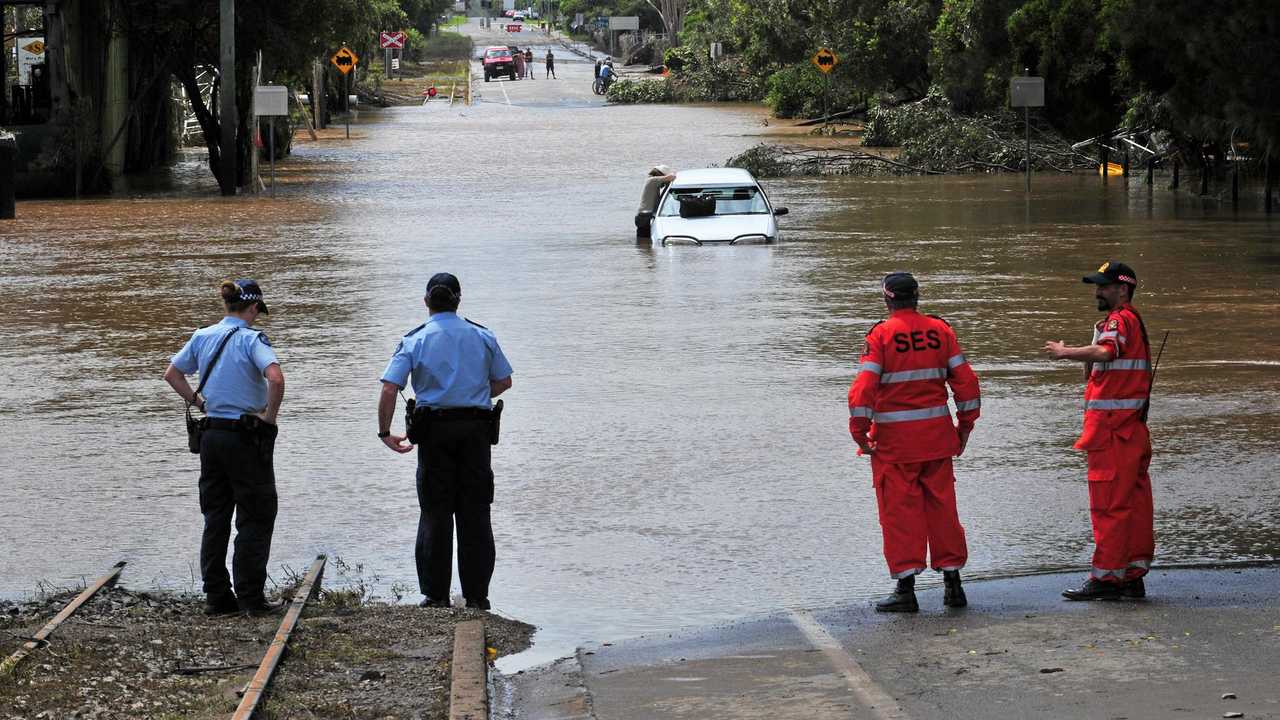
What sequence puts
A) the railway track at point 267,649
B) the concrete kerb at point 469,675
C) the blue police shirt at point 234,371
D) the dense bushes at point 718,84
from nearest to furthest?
1. the concrete kerb at point 469,675
2. the railway track at point 267,649
3. the blue police shirt at point 234,371
4. the dense bushes at point 718,84

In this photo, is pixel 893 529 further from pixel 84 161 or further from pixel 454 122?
pixel 454 122

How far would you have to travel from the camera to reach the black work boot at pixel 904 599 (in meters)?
8.12

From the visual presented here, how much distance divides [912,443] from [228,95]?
32408 millimetres

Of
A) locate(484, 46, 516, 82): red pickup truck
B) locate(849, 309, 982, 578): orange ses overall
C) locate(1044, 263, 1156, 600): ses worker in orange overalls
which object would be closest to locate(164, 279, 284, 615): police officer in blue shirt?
locate(849, 309, 982, 578): orange ses overall

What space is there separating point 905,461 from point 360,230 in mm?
22934

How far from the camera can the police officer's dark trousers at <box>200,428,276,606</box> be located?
8.48 m

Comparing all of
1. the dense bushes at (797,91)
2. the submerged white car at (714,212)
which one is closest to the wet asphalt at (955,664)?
the submerged white car at (714,212)

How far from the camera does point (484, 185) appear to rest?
40.0m

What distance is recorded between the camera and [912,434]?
814cm

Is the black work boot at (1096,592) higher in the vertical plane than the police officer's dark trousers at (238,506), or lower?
lower

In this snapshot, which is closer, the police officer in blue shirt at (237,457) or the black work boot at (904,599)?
the black work boot at (904,599)

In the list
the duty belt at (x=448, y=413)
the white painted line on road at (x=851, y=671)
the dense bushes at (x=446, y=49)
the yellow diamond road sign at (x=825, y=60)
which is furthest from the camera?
the dense bushes at (x=446, y=49)

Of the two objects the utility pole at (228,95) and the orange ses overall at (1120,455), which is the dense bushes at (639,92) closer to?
the utility pole at (228,95)

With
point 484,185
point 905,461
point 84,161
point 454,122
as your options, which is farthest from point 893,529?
point 454,122
